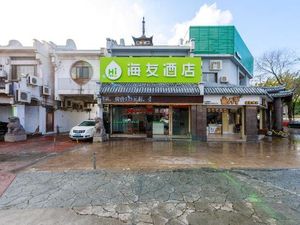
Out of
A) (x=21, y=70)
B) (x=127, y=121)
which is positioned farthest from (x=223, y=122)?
(x=21, y=70)

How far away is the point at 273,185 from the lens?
5777 mm

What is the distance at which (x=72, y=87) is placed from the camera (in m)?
18.1

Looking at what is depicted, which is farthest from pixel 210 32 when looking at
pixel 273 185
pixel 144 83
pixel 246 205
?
pixel 246 205

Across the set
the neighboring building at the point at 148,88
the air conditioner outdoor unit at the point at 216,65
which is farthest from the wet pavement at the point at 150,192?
the air conditioner outdoor unit at the point at 216,65

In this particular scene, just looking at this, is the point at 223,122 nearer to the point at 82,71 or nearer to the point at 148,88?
the point at 148,88

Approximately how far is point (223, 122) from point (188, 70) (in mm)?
5429

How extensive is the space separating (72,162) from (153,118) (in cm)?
873

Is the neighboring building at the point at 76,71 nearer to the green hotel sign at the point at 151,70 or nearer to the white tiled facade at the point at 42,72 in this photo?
the white tiled facade at the point at 42,72

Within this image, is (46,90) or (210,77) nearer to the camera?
(46,90)

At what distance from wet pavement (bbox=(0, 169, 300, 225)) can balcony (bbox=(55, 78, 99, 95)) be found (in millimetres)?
12045

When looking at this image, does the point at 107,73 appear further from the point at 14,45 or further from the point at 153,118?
the point at 14,45

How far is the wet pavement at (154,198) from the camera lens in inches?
162

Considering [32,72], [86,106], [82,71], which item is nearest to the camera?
[32,72]

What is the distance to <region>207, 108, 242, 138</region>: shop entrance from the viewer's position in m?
16.8
